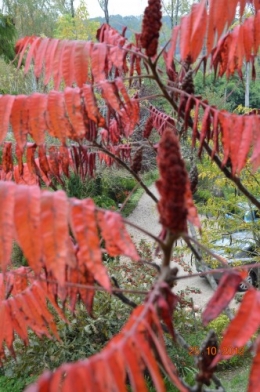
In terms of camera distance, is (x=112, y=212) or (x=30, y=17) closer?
(x=112, y=212)

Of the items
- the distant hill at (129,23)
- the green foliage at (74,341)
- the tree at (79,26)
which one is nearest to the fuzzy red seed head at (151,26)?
the distant hill at (129,23)

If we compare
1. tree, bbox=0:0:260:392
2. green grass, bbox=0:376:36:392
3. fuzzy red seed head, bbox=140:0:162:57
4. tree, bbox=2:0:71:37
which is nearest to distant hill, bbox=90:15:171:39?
tree, bbox=0:0:260:392

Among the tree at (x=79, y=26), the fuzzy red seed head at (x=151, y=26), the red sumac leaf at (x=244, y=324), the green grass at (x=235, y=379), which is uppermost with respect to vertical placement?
the tree at (x=79, y=26)

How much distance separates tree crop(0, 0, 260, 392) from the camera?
2.64 ft

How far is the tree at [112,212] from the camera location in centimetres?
81

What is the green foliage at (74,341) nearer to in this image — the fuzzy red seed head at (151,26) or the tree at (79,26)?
the fuzzy red seed head at (151,26)

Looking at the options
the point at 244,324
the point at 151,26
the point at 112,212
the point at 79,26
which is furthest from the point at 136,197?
the point at 244,324

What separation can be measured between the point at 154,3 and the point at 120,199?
14791 mm

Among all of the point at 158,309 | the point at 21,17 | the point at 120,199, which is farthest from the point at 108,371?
the point at 21,17

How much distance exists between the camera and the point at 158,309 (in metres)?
0.91

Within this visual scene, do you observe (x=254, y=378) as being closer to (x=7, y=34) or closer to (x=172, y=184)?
(x=172, y=184)

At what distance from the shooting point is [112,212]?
3.30 feet

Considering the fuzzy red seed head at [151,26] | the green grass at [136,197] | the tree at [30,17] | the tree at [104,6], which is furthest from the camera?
the tree at [30,17]

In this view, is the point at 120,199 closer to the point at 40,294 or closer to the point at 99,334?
the point at 99,334
